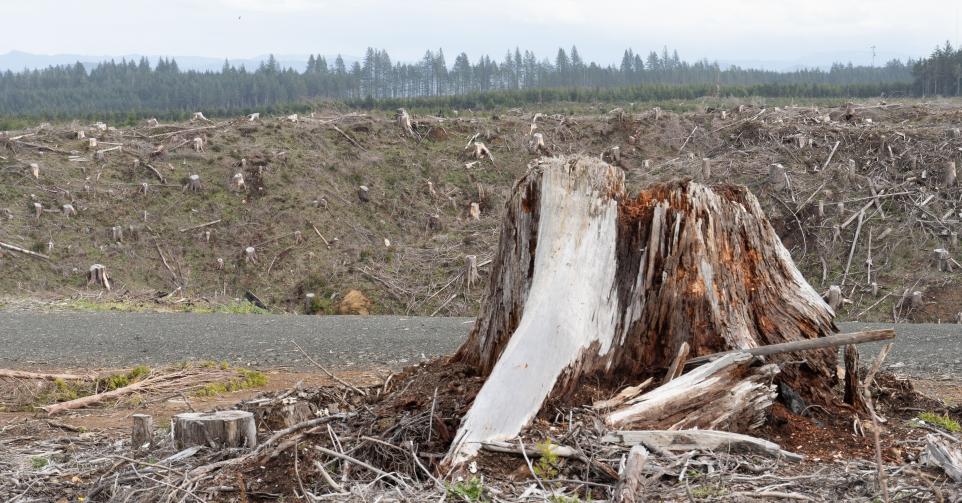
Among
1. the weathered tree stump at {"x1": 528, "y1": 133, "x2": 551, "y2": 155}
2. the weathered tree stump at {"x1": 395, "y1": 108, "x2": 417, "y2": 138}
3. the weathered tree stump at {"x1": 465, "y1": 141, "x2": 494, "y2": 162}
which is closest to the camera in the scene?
the weathered tree stump at {"x1": 465, "y1": 141, "x2": 494, "y2": 162}

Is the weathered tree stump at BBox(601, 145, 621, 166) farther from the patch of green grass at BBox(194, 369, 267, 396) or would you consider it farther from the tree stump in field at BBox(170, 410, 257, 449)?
the tree stump in field at BBox(170, 410, 257, 449)

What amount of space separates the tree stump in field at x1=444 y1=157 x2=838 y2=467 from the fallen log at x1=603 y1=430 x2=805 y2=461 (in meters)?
0.18

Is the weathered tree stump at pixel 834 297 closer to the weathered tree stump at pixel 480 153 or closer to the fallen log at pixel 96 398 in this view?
the fallen log at pixel 96 398

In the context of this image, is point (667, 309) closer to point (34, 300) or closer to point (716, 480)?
point (716, 480)

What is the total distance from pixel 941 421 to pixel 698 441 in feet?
6.02

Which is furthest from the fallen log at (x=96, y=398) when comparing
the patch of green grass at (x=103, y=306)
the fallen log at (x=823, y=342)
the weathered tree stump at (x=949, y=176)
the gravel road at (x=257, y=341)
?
the weathered tree stump at (x=949, y=176)

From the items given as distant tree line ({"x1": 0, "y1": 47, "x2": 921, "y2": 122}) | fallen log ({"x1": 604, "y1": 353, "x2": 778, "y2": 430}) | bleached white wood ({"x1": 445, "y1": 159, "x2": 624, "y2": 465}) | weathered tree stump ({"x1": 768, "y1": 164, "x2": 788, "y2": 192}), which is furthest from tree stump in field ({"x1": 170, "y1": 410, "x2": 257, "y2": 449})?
distant tree line ({"x1": 0, "y1": 47, "x2": 921, "y2": 122})

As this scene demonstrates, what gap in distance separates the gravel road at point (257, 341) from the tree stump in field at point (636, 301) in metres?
5.47

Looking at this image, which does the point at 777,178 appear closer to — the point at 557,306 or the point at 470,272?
the point at 470,272

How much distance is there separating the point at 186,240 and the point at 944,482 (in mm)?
24921

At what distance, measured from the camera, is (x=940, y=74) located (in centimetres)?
7062

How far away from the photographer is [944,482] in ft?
13.3

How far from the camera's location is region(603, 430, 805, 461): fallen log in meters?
4.42

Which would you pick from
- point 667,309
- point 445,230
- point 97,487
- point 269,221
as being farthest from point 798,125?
point 97,487
